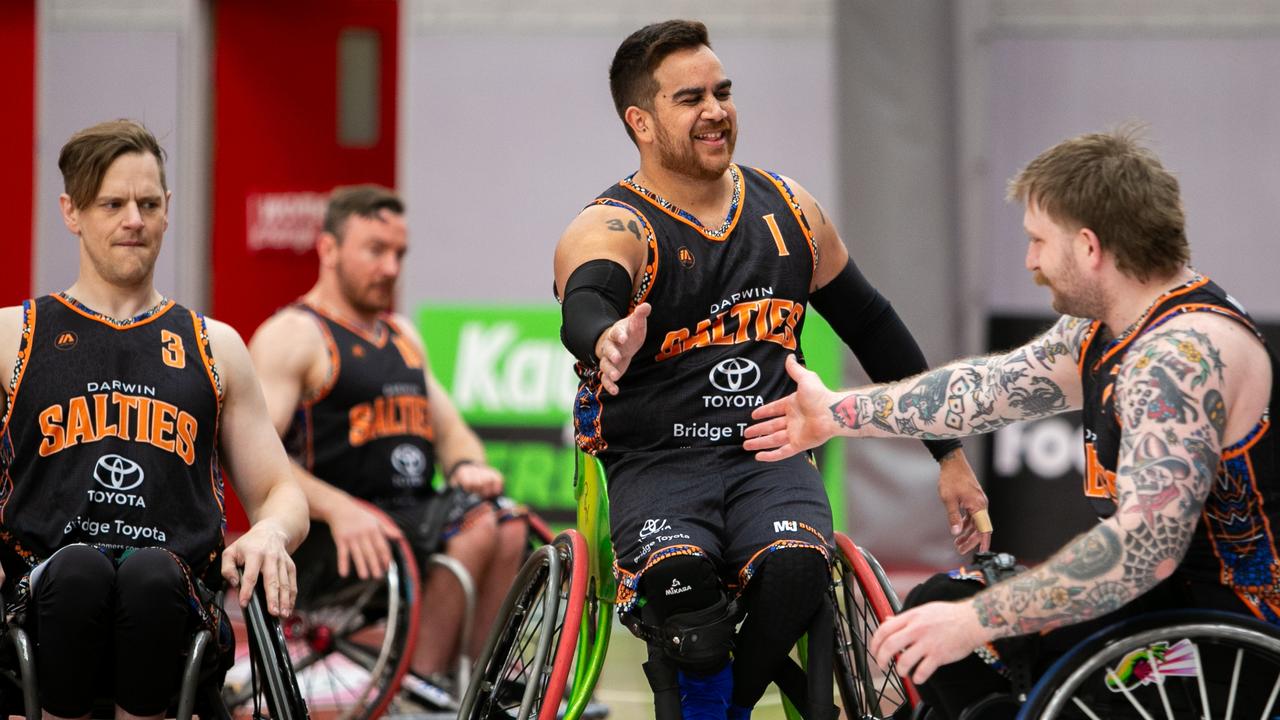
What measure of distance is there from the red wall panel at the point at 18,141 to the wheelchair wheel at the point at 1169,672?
578 centimetres

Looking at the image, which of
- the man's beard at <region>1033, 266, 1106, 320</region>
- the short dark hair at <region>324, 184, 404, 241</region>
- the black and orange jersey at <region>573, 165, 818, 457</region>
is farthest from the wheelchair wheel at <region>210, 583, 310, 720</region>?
the short dark hair at <region>324, 184, 404, 241</region>

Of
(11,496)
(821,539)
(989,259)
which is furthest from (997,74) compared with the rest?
(11,496)

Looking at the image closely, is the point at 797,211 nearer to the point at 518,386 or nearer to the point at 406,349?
the point at 406,349

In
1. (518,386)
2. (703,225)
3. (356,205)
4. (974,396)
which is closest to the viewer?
(974,396)

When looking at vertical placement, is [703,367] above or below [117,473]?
above

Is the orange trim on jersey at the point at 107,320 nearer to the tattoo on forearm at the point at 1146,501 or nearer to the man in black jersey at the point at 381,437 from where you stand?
the man in black jersey at the point at 381,437

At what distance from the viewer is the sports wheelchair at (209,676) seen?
2.41 m

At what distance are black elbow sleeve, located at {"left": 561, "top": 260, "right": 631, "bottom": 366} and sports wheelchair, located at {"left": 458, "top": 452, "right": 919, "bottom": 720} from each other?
396 millimetres

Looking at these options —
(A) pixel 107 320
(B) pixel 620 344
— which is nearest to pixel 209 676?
(A) pixel 107 320

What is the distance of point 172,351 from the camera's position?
9.26 feet

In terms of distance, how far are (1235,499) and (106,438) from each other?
79.7 inches

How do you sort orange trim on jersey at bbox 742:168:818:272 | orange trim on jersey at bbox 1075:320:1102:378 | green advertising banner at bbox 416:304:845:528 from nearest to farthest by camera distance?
orange trim on jersey at bbox 1075:320:1102:378, orange trim on jersey at bbox 742:168:818:272, green advertising banner at bbox 416:304:845:528

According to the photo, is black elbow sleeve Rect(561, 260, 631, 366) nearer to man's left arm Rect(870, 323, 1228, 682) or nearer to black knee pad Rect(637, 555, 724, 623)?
black knee pad Rect(637, 555, 724, 623)

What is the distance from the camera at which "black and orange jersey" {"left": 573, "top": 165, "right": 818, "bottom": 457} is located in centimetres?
278
